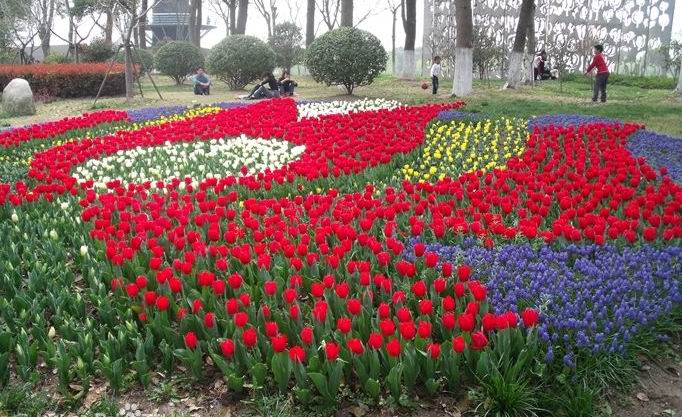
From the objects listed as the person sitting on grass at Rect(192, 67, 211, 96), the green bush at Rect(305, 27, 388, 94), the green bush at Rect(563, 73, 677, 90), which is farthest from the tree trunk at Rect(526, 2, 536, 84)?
the person sitting on grass at Rect(192, 67, 211, 96)

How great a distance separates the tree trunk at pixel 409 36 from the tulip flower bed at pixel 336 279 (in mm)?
19343

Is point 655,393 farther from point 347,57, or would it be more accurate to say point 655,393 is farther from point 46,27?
point 46,27

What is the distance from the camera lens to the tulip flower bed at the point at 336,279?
10.3ft

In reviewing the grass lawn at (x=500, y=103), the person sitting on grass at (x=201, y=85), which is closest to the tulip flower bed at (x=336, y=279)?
the grass lawn at (x=500, y=103)

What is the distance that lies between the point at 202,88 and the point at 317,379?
68.1 ft

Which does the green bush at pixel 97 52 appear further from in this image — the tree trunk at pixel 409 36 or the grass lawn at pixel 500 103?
the tree trunk at pixel 409 36

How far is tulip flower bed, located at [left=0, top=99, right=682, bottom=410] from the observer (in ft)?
10.3

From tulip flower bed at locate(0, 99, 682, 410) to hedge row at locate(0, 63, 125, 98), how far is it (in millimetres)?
16709

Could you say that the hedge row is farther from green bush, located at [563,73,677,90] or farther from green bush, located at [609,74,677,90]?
green bush, located at [609,74,677,90]

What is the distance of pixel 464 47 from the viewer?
17812 millimetres

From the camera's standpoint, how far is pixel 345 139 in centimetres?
926

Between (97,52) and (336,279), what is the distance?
3405 cm

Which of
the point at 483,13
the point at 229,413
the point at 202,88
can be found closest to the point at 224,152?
the point at 229,413

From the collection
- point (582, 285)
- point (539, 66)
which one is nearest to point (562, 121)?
point (582, 285)
